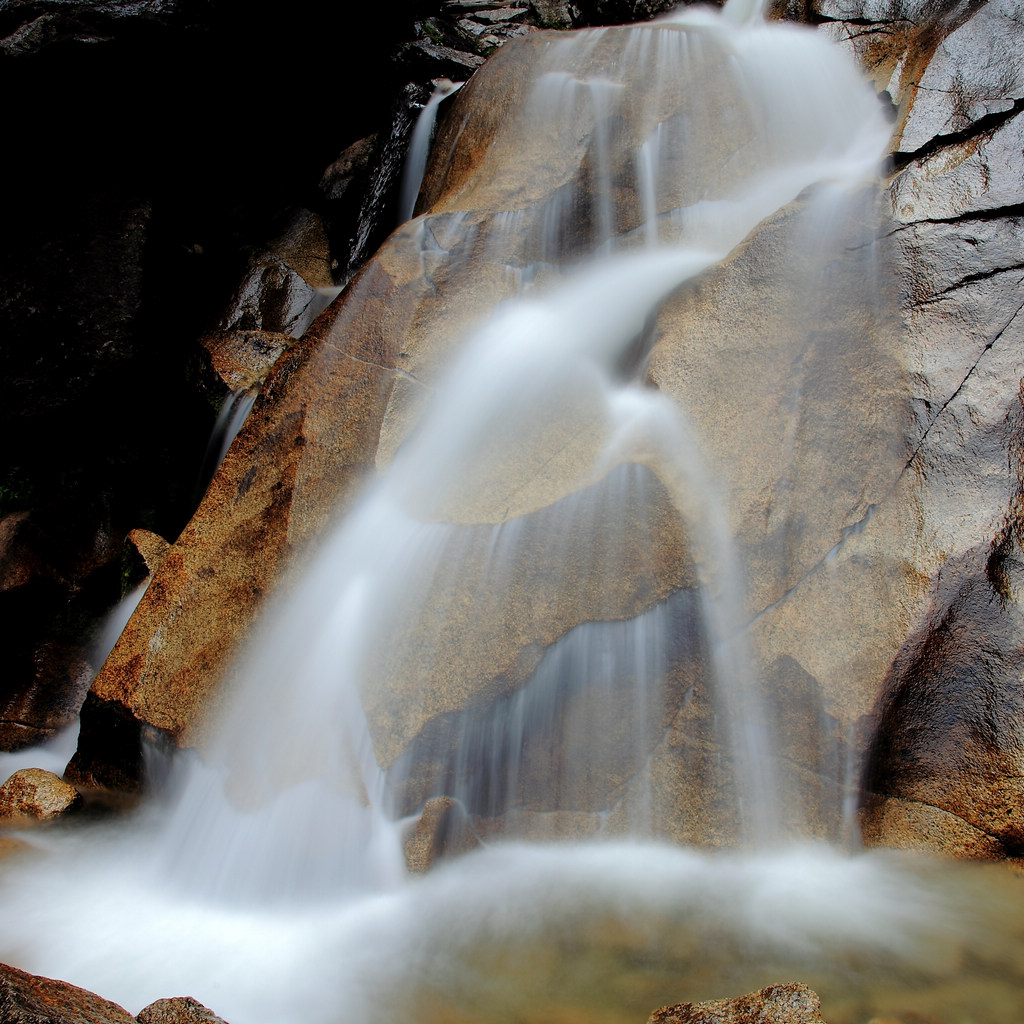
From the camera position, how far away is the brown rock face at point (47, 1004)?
165cm

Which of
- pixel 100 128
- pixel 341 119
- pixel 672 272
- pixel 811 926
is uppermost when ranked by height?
pixel 341 119

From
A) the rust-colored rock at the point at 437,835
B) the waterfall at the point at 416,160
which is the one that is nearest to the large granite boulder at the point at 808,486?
the rust-colored rock at the point at 437,835

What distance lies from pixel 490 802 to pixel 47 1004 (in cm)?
192

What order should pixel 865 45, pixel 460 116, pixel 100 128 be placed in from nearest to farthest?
pixel 865 45 < pixel 460 116 < pixel 100 128

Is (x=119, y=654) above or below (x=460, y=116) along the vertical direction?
below

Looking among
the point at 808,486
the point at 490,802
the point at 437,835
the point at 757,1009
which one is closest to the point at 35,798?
the point at 437,835

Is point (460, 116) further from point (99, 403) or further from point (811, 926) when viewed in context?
point (811, 926)

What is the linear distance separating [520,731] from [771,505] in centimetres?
165

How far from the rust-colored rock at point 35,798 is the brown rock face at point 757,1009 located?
3229 mm

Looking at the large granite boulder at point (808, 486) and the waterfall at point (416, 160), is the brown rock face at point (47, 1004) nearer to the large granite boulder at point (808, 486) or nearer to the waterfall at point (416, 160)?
the large granite boulder at point (808, 486)

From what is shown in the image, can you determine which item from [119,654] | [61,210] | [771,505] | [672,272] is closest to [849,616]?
[771,505]

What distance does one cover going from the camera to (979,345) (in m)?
3.68

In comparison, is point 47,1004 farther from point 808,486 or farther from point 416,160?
point 416,160

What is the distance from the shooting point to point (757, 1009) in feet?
7.10
